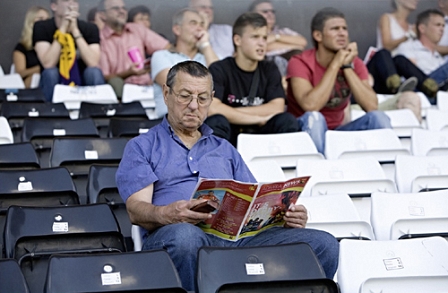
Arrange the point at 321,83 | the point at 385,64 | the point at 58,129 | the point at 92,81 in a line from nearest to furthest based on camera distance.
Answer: the point at 58,129, the point at 321,83, the point at 92,81, the point at 385,64

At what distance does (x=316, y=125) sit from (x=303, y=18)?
3.15 meters

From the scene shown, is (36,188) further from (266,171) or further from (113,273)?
(113,273)

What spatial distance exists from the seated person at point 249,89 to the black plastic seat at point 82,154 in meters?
0.80

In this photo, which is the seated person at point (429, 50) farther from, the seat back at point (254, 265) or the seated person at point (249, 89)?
the seat back at point (254, 265)

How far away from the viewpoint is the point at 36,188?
4.11 metres

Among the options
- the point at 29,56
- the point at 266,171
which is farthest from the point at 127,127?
the point at 29,56

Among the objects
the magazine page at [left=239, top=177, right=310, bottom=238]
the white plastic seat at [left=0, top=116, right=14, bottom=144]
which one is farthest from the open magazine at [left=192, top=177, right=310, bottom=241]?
the white plastic seat at [left=0, top=116, right=14, bottom=144]

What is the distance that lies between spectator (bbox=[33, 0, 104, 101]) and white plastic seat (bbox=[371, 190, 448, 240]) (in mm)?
3738

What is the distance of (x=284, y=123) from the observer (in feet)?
18.1

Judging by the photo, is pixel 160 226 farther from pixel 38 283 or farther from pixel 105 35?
pixel 105 35

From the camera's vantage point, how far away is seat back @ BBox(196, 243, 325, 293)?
2.96 metres

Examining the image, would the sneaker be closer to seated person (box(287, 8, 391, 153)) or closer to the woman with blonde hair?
seated person (box(287, 8, 391, 153))

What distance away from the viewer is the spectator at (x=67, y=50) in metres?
7.24

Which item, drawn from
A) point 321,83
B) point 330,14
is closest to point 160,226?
point 321,83
